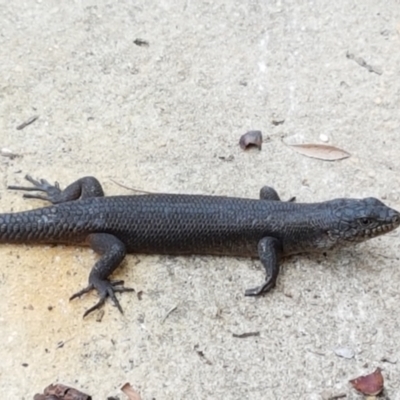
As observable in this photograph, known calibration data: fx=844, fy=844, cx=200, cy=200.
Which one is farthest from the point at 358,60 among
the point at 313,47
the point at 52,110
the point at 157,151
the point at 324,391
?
the point at 324,391

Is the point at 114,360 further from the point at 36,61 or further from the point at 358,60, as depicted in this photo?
the point at 358,60

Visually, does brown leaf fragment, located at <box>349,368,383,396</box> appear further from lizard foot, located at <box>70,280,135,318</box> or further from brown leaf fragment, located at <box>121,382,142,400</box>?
lizard foot, located at <box>70,280,135,318</box>

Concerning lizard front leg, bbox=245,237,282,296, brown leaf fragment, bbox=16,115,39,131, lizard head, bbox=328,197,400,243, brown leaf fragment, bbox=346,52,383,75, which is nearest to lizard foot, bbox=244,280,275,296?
lizard front leg, bbox=245,237,282,296

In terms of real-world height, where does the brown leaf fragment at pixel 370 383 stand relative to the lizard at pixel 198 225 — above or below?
below

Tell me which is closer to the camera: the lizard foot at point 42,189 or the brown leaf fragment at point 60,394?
the brown leaf fragment at point 60,394

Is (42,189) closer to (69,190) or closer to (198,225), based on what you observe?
(69,190)

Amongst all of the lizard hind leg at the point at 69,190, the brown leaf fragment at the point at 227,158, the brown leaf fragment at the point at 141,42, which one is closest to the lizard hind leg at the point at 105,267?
the lizard hind leg at the point at 69,190

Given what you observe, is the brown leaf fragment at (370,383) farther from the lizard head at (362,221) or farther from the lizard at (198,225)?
the lizard head at (362,221)

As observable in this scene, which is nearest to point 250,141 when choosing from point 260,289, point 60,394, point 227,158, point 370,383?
point 227,158
